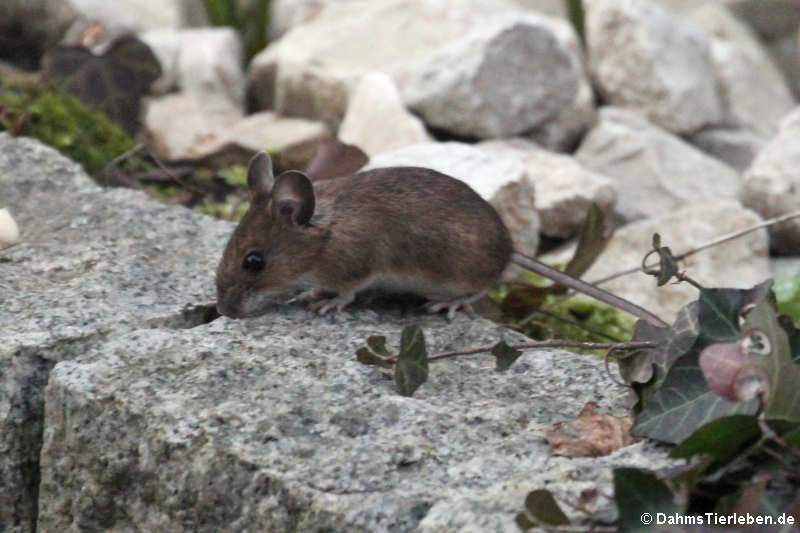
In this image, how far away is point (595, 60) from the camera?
9.21 metres

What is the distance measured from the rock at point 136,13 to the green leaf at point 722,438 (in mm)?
7260

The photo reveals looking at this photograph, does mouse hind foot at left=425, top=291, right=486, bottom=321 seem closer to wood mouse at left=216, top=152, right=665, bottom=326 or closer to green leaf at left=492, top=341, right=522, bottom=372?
wood mouse at left=216, top=152, right=665, bottom=326

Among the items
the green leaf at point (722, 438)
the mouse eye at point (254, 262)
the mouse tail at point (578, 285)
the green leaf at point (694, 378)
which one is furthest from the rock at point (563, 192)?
the green leaf at point (722, 438)

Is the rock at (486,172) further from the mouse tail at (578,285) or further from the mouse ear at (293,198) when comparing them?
the mouse ear at (293,198)

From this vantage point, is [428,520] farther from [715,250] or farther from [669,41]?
[669,41]

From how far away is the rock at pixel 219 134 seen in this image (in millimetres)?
7492

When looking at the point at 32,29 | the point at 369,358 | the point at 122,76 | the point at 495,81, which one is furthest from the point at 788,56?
the point at 369,358

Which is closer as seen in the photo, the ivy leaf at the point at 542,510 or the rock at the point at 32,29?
the ivy leaf at the point at 542,510

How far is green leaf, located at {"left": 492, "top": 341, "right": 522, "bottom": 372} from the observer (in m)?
2.92

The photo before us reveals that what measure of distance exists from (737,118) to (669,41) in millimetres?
1099

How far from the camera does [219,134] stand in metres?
7.69

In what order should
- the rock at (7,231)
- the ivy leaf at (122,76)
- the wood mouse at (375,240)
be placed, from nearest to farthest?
the wood mouse at (375,240) < the rock at (7,231) < the ivy leaf at (122,76)

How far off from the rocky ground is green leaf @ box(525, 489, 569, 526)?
0.09m

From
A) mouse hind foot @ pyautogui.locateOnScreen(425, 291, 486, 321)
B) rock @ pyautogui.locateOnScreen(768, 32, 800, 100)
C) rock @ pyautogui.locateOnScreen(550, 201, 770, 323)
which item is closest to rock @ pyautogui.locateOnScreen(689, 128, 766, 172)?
rock @ pyautogui.locateOnScreen(550, 201, 770, 323)
